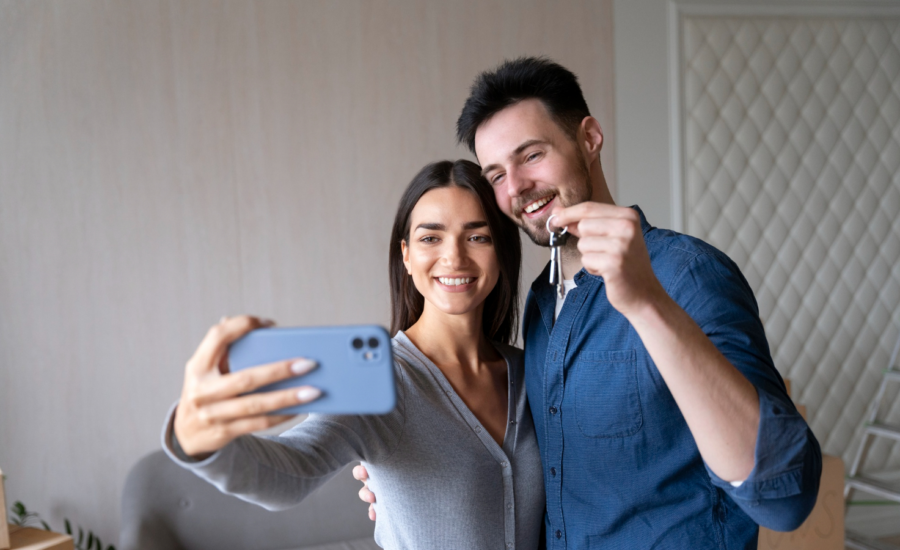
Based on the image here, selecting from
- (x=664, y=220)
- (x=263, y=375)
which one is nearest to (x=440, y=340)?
(x=263, y=375)

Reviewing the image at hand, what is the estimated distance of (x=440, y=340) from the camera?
1.55 m

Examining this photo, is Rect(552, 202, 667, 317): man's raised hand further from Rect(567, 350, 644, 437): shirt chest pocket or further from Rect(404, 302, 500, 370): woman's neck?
Rect(404, 302, 500, 370): woman's neck

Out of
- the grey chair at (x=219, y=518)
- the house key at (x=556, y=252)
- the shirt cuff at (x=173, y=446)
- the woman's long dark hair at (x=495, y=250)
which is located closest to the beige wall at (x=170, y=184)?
the grey chair at (x=219, y=518)

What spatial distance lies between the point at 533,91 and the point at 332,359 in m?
0.93

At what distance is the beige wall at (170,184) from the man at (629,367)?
5.06 feet

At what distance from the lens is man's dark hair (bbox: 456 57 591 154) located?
148 cm

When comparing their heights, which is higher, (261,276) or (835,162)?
(835,162)

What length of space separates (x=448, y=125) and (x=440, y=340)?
181cm

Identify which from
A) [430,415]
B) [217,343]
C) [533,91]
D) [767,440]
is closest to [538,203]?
[533,91]

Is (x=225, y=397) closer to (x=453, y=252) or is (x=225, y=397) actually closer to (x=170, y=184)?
(x=453, y=252)

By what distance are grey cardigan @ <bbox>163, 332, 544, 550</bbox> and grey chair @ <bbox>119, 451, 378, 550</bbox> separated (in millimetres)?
1458

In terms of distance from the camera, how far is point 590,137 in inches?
60.1

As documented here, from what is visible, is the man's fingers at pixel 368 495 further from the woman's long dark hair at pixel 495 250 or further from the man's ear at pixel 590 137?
the man's ear at pixel 590 137

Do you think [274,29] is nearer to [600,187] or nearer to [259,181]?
[259,181]
